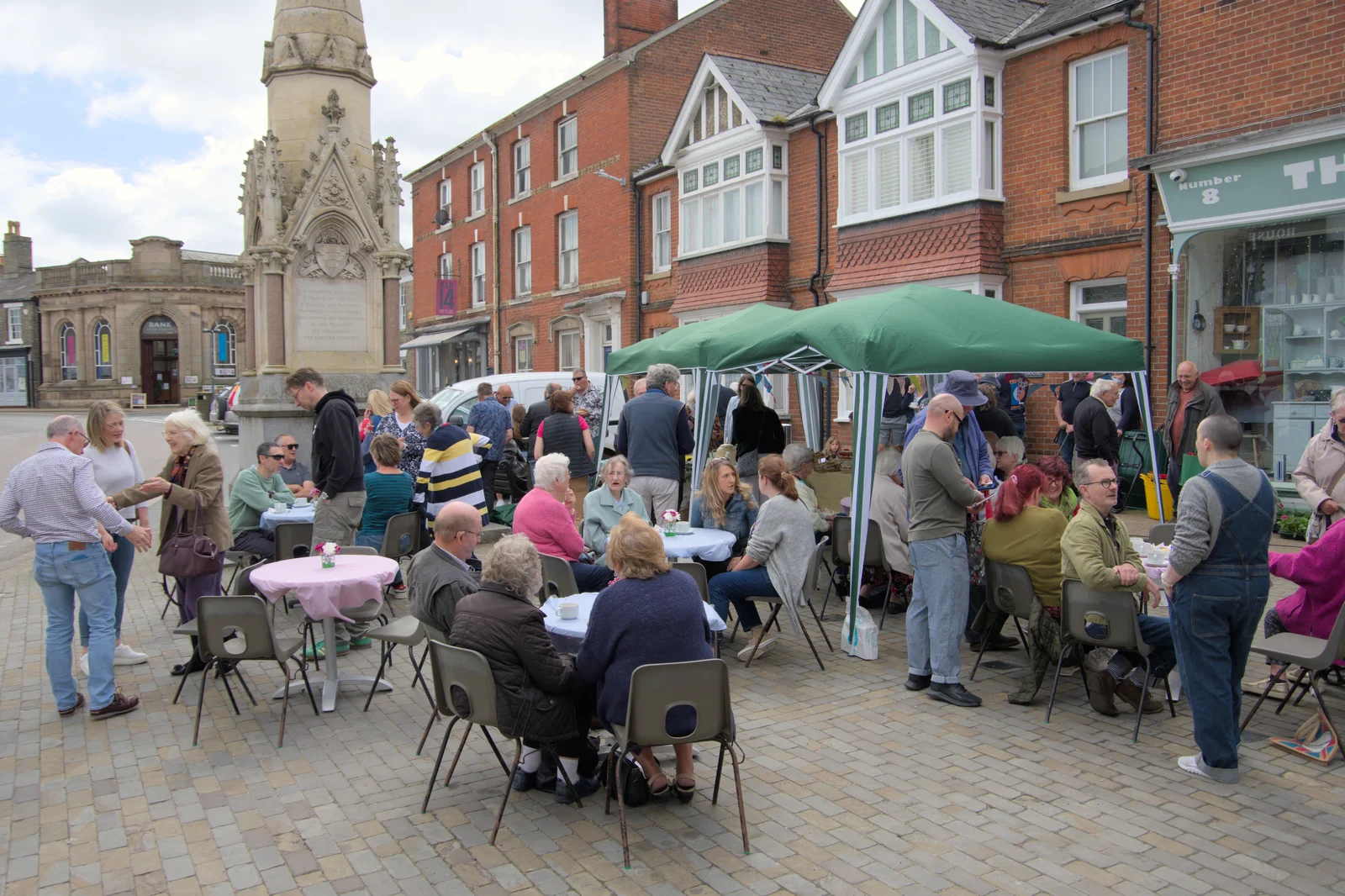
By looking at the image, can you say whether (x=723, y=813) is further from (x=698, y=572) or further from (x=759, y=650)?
(x=759, y=650)

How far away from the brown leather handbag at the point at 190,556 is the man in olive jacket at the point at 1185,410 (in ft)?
29.5

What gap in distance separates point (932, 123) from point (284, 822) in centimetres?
1442

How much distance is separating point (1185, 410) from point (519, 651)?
8.72 m

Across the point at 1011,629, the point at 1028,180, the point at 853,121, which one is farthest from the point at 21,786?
the point at 853,121

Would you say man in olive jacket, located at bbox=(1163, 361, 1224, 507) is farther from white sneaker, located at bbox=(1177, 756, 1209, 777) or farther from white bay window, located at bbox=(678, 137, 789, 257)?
white bay window, located at bbox=(678, 137, 789, 257)

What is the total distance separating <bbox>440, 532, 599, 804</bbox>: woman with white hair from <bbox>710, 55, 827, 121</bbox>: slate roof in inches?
638

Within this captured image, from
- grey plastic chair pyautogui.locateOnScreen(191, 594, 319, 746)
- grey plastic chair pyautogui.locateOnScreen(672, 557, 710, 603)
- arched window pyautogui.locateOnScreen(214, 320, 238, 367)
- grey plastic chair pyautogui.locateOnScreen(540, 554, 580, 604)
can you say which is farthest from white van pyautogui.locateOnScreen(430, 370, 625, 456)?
arched window pyautogui.locateOnScreen(214, 320, 238, 367)

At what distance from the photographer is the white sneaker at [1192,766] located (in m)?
4.82

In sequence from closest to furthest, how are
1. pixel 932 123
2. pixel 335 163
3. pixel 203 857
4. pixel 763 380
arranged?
pixel 203 857 < pixel 335 163 < pixel 932 123 < pixel 763 380

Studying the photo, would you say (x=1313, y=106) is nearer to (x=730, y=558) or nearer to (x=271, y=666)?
(x=730, y=558)

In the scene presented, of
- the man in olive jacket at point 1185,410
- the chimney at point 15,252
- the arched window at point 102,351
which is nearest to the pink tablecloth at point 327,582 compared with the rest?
the man in olive jacket at point 1185,410

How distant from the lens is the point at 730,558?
7492mm

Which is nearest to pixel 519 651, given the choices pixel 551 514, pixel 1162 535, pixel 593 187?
pixel 551 514

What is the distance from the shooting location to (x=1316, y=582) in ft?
16.9
